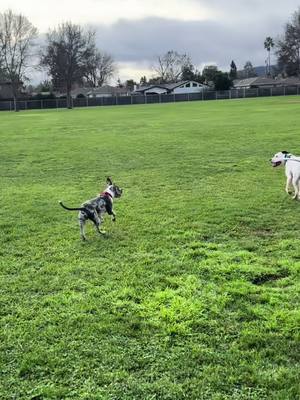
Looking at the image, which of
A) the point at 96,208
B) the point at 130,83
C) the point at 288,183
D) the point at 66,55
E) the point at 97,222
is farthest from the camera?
the point at 130,83

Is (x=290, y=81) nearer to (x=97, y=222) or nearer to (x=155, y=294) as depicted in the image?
(x=97, y=222)

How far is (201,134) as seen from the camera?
70.3 ft

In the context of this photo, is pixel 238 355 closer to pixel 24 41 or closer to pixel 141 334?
pixel 141 334

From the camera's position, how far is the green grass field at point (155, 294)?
3.58m

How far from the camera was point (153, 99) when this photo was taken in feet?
267

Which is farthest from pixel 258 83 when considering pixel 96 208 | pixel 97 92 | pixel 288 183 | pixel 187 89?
pixel 96 208

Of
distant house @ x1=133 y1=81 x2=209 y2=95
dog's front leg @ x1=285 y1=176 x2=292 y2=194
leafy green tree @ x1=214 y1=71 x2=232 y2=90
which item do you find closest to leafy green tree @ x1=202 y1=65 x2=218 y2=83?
distant house @ x1=133 y1=81 x2=209 y2=95

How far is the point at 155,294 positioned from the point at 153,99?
7846 centimetres

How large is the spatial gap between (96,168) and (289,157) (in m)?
5.80

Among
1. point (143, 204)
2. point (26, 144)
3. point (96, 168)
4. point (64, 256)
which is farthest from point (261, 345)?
point (26, 144)

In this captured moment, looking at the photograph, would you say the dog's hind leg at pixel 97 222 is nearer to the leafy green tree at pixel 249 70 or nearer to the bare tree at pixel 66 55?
the bare tree at pixel 66 55

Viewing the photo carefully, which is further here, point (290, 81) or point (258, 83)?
point (258, 83)

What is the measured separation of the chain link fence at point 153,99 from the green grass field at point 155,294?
71.3 meters

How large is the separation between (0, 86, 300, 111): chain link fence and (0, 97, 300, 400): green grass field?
234 feet
